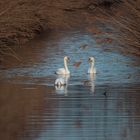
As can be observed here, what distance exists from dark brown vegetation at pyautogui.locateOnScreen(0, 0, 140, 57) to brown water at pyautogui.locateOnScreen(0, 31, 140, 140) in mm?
732

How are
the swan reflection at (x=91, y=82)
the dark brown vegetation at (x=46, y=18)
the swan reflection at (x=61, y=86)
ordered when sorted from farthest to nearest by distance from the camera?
the dark brown vegetation at (x=46, y=18) → the swan reflection at (x=91, y=82) → the swan reflection at (x=61, y=86)

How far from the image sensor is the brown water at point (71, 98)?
11.2m

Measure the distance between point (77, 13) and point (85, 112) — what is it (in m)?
20.5

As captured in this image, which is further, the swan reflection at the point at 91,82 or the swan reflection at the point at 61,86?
the swan reflection at the point at 91,82

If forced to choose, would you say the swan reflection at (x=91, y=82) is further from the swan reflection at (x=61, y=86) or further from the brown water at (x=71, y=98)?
the swan reflection at (x=61, y=86)

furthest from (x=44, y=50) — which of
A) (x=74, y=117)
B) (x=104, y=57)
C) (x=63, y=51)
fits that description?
(x=74, y=117)

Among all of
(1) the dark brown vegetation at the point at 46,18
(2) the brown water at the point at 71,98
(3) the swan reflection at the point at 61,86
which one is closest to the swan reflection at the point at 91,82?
(2) the brown water at the point at 71,98

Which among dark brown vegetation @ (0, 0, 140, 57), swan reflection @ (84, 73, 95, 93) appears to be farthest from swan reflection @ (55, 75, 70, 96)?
dark brown vegetation @ (0, 0, 140, 57)

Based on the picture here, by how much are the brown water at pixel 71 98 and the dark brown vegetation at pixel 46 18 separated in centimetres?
73

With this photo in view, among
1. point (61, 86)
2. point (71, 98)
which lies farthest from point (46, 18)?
point (71, 98)

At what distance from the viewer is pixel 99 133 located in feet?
35.9

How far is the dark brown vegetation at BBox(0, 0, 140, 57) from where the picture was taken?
17641mm

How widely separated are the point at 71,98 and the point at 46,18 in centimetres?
1121

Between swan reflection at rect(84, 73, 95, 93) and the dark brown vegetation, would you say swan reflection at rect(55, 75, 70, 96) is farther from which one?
the dark brown vegetation
